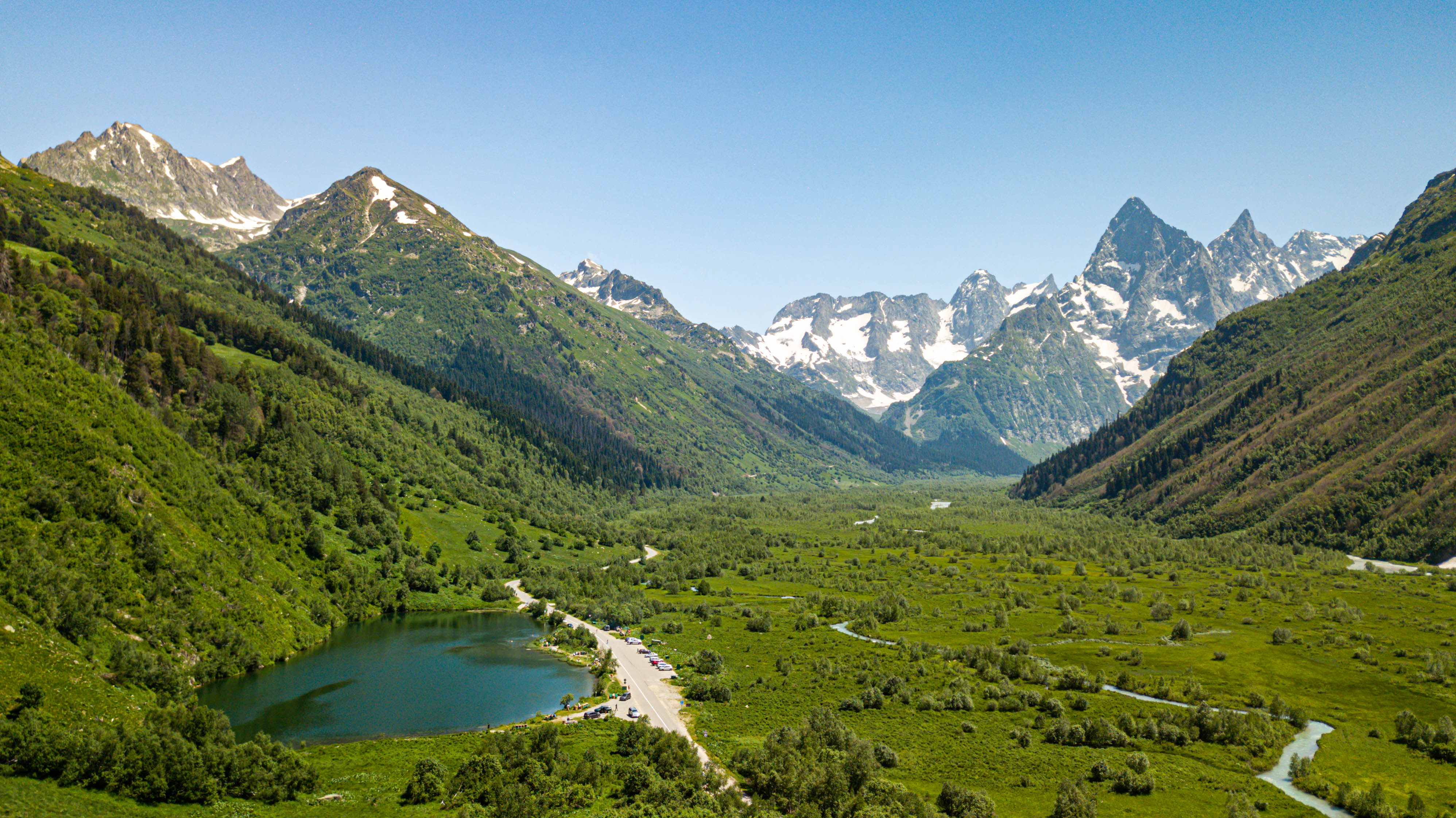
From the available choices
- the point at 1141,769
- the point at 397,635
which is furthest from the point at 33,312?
the point at 1141,769

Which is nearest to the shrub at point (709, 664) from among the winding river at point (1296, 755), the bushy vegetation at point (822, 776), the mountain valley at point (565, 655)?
the mountain valley at point (565, 655)

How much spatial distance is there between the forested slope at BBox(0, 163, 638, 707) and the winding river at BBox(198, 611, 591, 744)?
214 inches

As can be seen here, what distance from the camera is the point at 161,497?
360 ft

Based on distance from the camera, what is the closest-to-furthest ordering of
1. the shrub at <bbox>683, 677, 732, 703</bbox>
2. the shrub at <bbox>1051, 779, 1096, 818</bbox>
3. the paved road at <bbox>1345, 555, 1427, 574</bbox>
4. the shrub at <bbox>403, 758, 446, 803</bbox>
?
the shrub at <bbox>1051, 779, 1096, 818</bbox>, the shrub at <bbox>403, 758, 446, 803</bbox>, the shrub at <bbox>683, 677, 732, 703</bbox>, the paved road at <bbox>1345, 555, 1427, 574</bbox>

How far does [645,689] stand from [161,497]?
239ft

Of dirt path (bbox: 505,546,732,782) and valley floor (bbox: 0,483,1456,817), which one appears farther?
dirt path (bbox: 505,546,732,782)

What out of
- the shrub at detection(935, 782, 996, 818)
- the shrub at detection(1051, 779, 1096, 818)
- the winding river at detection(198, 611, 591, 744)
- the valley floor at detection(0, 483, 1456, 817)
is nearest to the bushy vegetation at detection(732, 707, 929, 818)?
the shrub at detection(935, 782, 996, 818)

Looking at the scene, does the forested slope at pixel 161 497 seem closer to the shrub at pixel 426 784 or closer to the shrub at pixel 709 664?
the shrub at pixel 426 784

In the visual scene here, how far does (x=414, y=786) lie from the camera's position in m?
65.8

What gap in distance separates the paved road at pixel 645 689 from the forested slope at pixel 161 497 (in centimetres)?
4565

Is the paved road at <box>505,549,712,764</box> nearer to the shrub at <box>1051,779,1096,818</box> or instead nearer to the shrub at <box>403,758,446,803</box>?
the shrub at <box>403,758,446,803</box>

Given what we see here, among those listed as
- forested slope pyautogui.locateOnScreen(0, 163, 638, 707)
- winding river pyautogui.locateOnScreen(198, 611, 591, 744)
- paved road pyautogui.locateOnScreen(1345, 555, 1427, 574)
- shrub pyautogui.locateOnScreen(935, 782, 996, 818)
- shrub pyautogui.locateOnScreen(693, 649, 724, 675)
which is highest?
forested slope pyautogui.locateOnScreen(0, 163, 638, 707)

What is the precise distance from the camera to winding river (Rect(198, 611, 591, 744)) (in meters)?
87.0

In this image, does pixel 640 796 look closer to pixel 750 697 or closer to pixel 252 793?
pixel 252 793
